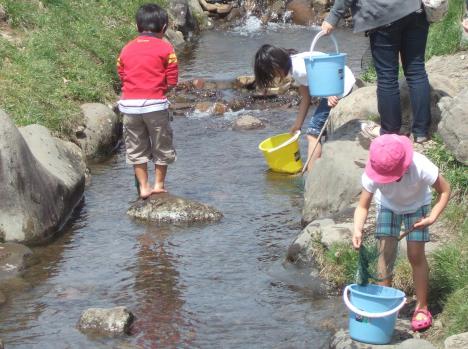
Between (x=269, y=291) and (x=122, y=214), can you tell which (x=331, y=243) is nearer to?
(x=269, y=291)

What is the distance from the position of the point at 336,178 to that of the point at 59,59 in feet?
15.9

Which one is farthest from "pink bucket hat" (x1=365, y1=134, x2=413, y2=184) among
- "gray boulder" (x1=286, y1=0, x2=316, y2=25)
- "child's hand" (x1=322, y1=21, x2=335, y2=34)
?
"gray boulder" (x1=286, y1=0, x2=316, y2=25)

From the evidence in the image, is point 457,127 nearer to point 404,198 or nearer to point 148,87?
point 404,198

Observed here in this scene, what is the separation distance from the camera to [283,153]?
8250 mm

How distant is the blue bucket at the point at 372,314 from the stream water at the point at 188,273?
545mm

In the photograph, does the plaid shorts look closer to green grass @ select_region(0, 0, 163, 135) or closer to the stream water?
the stream water

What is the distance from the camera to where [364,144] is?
699cm

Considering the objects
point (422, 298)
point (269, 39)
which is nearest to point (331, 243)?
point (422, 298)

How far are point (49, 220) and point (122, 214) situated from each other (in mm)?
687

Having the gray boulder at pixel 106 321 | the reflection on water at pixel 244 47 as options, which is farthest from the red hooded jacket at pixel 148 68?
the reflection on water at pixel 244 47

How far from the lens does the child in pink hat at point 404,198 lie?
4.46m

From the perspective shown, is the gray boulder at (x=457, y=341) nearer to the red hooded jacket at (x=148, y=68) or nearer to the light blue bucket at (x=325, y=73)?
the light blue bucket at (x=325, y=73)

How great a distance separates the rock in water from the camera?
284 inches

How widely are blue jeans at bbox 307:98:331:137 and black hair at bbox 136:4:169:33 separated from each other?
1.54 m
